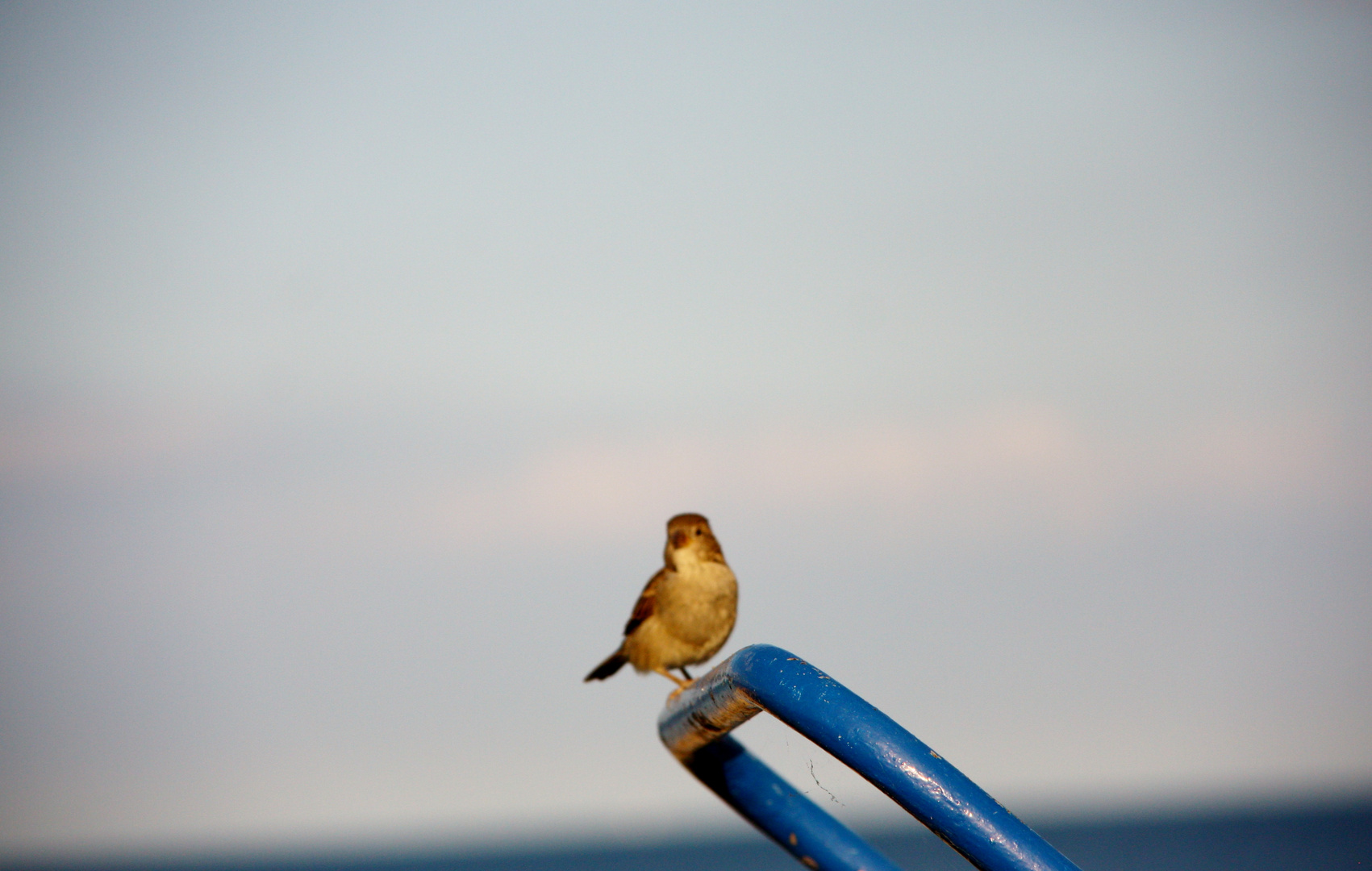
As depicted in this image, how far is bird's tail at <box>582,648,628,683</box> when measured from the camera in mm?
4856

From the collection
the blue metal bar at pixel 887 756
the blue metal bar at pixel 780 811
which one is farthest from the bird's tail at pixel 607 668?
the blue metal bar at pixel 887 756

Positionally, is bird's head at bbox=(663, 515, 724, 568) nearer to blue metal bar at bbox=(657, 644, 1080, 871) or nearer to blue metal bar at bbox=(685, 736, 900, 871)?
blue metal bar at bbox=(685, 736, 900, 871)

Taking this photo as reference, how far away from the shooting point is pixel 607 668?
490 cm

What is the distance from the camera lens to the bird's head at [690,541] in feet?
14.5

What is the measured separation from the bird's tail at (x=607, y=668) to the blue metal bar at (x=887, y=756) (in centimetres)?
267

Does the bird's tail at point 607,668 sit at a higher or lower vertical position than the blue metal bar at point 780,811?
higher

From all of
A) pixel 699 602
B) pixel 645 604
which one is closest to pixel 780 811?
pixel 699 602

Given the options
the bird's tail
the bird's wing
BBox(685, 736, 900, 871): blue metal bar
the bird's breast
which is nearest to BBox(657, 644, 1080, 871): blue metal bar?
BBox(685, 736, 900, 871): blue metal bar

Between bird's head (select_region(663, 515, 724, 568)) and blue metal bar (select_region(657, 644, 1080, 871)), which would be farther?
bird's head (select_region(663, 515, 724, 568))

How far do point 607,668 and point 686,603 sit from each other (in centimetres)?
70

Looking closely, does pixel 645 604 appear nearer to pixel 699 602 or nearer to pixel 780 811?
pixel 699 602

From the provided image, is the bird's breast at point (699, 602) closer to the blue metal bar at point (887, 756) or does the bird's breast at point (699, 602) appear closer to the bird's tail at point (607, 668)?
the bird's tail at point (607, 668)

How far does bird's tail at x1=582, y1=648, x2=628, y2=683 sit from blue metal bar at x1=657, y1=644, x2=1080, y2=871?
8.75 ft

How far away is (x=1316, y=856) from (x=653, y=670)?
2.41 meters
